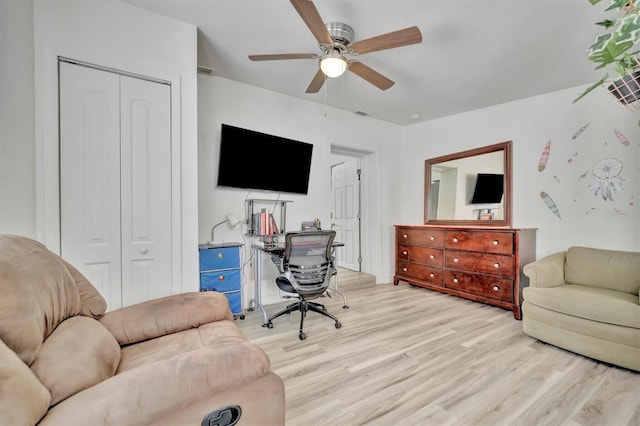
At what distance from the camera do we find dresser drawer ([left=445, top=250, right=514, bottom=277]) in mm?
3228

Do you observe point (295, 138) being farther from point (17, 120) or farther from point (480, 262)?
point (480, 262)

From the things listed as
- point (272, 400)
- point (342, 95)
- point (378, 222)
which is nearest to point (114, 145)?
point (272, 400)

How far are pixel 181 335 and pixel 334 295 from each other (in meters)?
2.72

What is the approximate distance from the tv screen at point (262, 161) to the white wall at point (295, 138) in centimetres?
7

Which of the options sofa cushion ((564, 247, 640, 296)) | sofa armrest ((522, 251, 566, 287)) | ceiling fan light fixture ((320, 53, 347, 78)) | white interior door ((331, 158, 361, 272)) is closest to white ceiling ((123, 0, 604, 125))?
ceiling fan light fixture ((320, 53, 347, 78))

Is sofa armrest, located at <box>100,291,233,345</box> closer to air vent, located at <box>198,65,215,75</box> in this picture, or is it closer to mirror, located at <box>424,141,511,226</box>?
air vent, located at <box>198,65,215,75</box>

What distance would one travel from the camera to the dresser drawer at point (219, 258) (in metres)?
2.69

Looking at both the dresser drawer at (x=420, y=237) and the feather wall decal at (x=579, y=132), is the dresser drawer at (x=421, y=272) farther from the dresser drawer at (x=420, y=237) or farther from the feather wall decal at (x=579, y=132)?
the feather wall decal at (x=579, y=132)

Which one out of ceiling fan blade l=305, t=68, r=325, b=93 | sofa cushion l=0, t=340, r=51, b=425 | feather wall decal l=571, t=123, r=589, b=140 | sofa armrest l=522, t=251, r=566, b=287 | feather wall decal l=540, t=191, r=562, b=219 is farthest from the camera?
feather wall decal l=540, t=191, r=562, b=219

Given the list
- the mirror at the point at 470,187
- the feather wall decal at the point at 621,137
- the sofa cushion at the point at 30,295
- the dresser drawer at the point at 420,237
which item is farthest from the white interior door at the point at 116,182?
the feather wall decal at the point at 621,137

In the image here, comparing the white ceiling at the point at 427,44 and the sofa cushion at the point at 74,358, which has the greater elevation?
the white ceiling at the point at 427,44

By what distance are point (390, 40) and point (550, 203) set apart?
2.86 metres

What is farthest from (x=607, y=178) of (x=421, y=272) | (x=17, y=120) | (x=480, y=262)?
(x=17, y=120)

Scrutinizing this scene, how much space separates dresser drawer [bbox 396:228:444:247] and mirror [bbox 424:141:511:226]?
423mm
